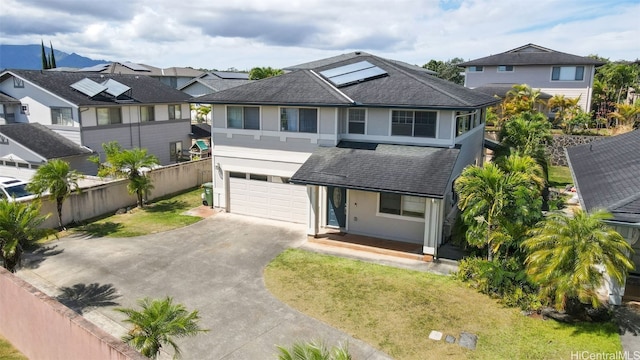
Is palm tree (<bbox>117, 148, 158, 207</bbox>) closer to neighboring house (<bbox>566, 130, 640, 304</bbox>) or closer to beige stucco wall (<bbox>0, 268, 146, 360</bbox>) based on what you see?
beige stucco wall (<bbox>0, 268, 146, 360</bbox>)

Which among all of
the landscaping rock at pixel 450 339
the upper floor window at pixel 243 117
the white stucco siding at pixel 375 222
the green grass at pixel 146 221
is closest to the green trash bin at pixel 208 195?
the green grass at pixel 146 221

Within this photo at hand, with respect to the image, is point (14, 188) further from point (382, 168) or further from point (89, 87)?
point (382, 168)

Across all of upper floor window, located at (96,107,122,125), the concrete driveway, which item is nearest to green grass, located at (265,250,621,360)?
the concrete driveway

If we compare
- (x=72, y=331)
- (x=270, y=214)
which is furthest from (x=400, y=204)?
(x=72, y=331)

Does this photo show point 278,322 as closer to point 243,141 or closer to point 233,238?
point 233,238

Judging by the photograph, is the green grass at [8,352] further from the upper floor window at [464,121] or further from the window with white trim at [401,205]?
the upper floor window at [464,121]

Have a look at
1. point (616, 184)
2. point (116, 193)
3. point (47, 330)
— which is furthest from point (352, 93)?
point (47, 330)
